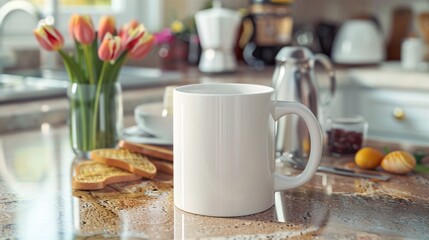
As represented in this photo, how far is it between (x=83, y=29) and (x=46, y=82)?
3.38 feet

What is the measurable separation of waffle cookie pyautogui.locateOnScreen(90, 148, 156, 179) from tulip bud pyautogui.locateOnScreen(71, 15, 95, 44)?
200 mm

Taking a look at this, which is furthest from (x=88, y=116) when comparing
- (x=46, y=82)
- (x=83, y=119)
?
(x=46, y=82)

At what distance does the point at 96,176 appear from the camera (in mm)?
969

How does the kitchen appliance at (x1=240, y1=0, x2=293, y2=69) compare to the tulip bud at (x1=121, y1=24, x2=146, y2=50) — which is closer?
the tulip bud at (x1=121, y1=24, x2=146, y2=50)

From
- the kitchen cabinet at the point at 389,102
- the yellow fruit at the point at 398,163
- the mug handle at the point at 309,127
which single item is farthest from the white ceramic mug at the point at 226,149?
the kitchen cabinet at the point at 389,102

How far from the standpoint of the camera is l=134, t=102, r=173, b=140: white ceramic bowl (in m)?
1.21

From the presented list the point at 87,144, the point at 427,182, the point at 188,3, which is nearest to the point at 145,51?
the point at 87,144

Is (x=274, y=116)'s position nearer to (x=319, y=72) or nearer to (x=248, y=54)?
(x=319, y=72)

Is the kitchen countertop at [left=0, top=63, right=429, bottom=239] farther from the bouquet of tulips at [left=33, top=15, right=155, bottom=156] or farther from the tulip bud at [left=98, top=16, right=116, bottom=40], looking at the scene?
the tulip bud at [left=98, top=16, right=116, bottom=40]

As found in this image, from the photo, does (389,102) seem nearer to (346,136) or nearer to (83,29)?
(346,136)

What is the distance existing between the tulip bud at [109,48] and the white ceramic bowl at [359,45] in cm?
185

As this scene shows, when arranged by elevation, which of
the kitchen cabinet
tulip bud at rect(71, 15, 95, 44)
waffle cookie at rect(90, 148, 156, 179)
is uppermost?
tulip bud at rect(71, 15, 95, 44)

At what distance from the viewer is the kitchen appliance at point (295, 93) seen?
1.14 metres

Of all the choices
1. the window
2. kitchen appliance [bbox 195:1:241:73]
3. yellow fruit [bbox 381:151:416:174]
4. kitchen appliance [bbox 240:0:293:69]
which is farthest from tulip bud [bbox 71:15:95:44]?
kitchen appliance [bbox 240:0:293:69]
